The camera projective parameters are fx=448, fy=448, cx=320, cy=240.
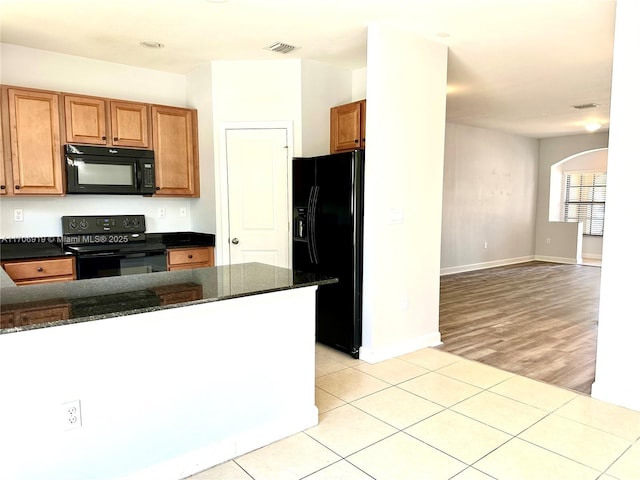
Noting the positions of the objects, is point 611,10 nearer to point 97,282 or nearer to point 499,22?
point 499,22

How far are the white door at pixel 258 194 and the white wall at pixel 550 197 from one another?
705 centimetres

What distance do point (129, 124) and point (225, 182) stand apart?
1.01 metres

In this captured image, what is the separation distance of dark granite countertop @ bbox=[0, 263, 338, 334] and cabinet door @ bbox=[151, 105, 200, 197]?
7.02ft

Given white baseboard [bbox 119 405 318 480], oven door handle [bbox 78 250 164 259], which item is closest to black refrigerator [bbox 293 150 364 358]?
white baseboard [bbox 119 405 318 480]

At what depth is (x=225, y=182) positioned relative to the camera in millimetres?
4305

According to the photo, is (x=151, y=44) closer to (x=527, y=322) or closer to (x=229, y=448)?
(x=229, y=448)

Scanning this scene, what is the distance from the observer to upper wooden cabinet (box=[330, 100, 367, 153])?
4.01m

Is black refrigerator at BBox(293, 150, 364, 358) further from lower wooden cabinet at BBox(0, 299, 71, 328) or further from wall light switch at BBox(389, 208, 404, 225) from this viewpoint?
lower wooden cabinet at BBox(0, 299, 71, 328)

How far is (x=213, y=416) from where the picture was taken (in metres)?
2.11

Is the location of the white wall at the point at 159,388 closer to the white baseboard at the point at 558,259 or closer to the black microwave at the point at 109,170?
the black microwave at the point at 109,170

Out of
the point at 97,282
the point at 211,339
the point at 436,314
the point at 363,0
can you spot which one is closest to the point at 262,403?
the point at 211,339

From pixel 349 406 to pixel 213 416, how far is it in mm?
967

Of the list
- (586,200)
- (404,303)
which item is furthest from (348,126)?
(586,200)

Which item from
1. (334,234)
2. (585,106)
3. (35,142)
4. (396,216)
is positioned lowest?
(334,234)
